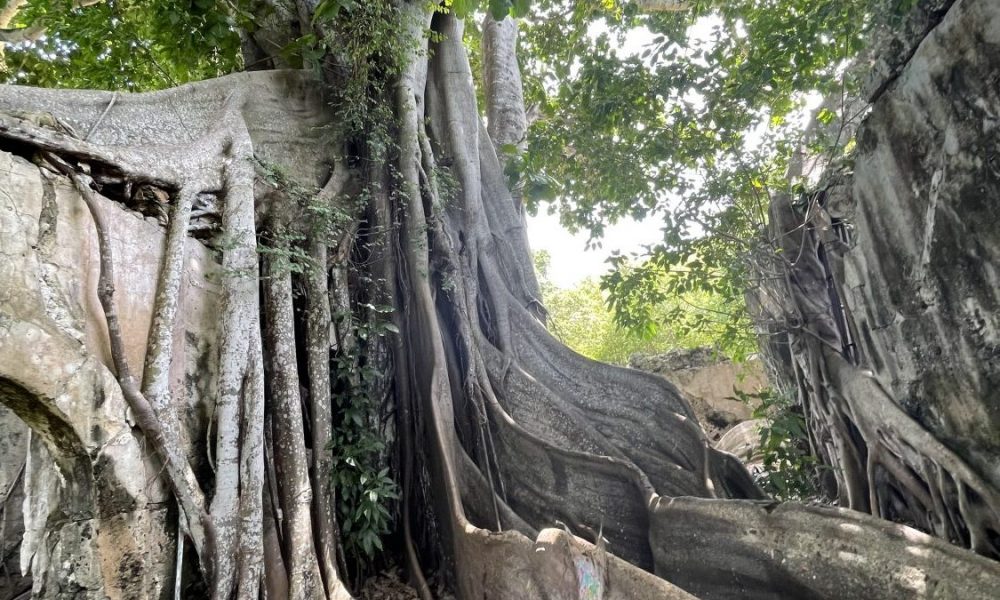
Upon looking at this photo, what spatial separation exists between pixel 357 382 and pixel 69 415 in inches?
62.4

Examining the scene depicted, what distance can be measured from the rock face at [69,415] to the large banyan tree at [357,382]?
0.01 metres

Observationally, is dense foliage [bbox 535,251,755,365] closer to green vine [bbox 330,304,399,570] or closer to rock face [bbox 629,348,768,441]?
rock face [bbox 629,348,768,441]

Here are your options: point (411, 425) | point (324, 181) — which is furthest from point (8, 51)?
point (411, 425)

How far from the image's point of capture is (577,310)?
1436cm

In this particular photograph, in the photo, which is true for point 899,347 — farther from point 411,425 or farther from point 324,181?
point 324,181

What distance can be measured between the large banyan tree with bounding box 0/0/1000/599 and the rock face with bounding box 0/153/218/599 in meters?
0.01

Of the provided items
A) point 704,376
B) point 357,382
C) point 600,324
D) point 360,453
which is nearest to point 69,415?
point 360,453

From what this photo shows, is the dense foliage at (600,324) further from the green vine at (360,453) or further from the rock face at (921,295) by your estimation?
the rock face at (921,295)

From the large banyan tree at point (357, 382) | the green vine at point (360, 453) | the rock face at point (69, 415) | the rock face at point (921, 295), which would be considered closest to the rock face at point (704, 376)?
the large banyan tree at point (357, 382)

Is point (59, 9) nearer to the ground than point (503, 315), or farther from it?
farther from it

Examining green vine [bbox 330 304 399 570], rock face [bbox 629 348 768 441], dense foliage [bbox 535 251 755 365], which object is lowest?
green vine [bbox 330 304 399 570]

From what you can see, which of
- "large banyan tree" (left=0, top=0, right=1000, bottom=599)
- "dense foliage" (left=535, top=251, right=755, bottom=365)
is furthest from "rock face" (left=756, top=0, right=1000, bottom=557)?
"dense foliage" (left=535, top=251, right=755, bottom=365)

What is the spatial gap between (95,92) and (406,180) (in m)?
1.90

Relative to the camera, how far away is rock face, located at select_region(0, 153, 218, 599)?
85.0 inches
